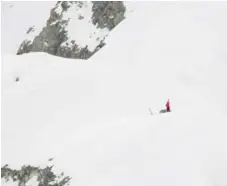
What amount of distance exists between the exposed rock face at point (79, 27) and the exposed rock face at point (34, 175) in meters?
18.3

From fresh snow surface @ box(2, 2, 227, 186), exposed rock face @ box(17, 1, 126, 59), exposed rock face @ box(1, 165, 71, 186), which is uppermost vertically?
exposed rock face @ box(17, 1, 126, 59)

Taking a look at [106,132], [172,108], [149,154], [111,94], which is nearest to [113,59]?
[111,94]

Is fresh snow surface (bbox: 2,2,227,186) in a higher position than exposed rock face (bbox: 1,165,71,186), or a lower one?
higher

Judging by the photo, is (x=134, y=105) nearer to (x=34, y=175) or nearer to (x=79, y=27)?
(x=34, y=175)

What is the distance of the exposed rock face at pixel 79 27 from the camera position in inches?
1702

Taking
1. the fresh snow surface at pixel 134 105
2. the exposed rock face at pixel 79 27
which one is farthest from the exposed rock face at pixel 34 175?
the exposed rock face at pixel 79 27

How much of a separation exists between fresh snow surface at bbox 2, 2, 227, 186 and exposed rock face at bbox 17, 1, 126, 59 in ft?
10.3

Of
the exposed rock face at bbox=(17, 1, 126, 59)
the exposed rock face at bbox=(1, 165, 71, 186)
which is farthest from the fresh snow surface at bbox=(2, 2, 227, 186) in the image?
the exposed rock face at bbox=(17, 1, 126, 59)

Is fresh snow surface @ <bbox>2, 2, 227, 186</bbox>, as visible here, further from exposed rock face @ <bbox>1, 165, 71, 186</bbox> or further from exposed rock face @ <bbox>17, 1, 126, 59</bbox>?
exposed rock face @ <bbox>17, 1, 126, 59</bbox>

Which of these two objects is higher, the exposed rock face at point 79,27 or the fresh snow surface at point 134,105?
the exposed rock face at point 79,27

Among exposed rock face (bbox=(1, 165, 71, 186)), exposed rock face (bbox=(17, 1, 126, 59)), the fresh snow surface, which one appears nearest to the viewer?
the fresh snow surface

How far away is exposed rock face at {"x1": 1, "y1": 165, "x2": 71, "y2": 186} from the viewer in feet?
75.8

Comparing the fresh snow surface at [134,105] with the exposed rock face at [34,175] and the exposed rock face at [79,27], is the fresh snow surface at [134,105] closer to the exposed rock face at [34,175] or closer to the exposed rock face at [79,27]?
the exposed rock face at [34,175]

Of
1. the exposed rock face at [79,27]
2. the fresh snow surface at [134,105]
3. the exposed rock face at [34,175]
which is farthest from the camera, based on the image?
the exposed rock face at [79,27]
